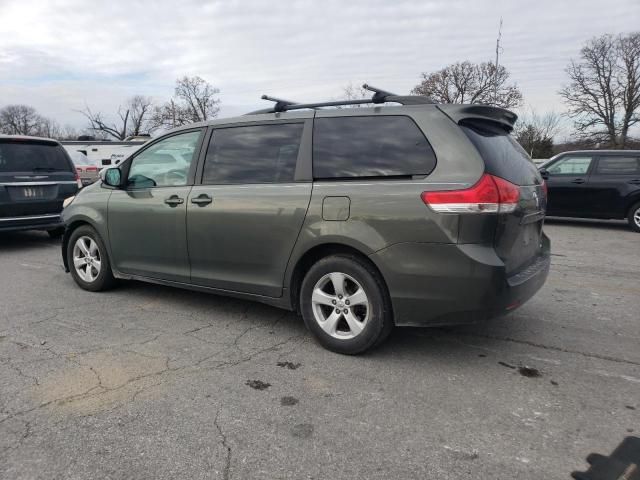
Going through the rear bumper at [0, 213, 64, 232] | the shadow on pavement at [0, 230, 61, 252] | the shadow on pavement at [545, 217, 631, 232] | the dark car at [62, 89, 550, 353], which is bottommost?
the shadow on pavement at [545, 217, 631, 232]

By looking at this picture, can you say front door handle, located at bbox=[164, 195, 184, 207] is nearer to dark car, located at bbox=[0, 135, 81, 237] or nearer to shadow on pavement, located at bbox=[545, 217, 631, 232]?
dark car, located at bbox=[0, 135, 81, 237]

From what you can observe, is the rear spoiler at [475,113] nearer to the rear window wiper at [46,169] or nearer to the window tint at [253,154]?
the window tint at [253,154]

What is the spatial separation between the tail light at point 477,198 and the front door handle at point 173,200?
2.28m

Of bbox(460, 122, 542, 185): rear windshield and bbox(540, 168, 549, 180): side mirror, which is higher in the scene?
bbox(460, 122, 542, 185): rear windshield

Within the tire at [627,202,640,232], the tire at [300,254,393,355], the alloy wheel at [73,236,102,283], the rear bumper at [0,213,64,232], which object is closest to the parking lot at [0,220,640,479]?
the tire at [300,254,393,355]

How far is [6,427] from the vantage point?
2.74 meters

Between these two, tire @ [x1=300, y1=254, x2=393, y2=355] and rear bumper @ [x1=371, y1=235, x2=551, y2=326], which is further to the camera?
tire @ [x1=300, y1=254, x2=393, y2=355]

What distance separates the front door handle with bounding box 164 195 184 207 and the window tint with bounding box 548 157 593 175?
30.6 ft

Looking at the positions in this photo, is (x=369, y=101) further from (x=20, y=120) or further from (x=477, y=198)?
(x=20, y=120)

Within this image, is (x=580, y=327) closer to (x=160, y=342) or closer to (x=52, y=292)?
(x=160, y=342)

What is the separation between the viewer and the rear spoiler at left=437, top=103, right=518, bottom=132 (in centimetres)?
340

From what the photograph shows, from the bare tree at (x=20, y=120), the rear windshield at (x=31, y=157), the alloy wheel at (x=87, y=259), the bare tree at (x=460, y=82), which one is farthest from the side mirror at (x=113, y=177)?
the bare tree at (x=20, y=120)

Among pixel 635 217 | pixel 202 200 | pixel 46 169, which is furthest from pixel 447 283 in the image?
pixel 635 217

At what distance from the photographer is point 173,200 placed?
4.55 metres
